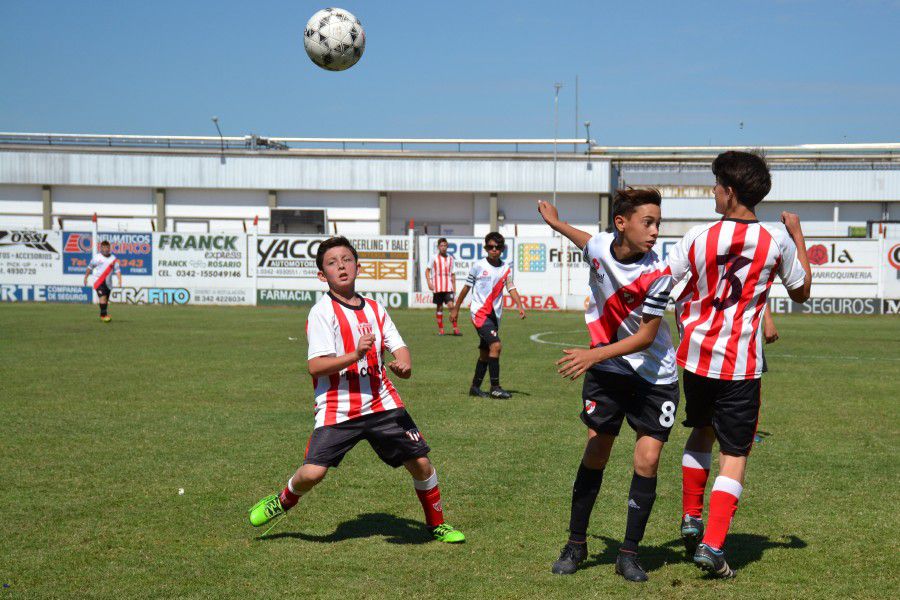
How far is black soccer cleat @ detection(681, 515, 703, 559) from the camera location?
16.9ft

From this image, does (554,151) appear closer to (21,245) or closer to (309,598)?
(21,245)

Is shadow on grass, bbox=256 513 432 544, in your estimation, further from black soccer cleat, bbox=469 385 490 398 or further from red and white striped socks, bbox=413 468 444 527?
black soccer cleat, bbox=469 385 490 398

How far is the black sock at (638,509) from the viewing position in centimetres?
482

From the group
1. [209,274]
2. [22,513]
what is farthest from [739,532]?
[209,274]

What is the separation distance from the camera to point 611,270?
16.4ft

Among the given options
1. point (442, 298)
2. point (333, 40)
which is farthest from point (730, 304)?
point (442, 298)

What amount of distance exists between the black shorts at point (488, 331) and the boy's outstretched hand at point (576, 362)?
734cm

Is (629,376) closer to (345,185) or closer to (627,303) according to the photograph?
(627,303)

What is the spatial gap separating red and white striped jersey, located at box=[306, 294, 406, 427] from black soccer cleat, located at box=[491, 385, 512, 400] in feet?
19.9

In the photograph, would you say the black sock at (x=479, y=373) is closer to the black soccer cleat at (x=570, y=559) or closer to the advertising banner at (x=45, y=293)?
the black soccer cleat at (x=570, y=559)

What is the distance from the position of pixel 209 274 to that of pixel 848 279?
21.6 metres

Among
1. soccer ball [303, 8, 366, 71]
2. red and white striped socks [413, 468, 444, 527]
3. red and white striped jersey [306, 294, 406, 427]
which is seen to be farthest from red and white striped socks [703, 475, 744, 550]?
soccer ball [303, 8, 366, 71]

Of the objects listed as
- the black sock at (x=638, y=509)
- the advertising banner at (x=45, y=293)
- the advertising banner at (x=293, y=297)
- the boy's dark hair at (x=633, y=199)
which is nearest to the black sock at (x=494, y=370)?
the black sock at (x=638, y=509)

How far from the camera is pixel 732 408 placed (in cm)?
488
